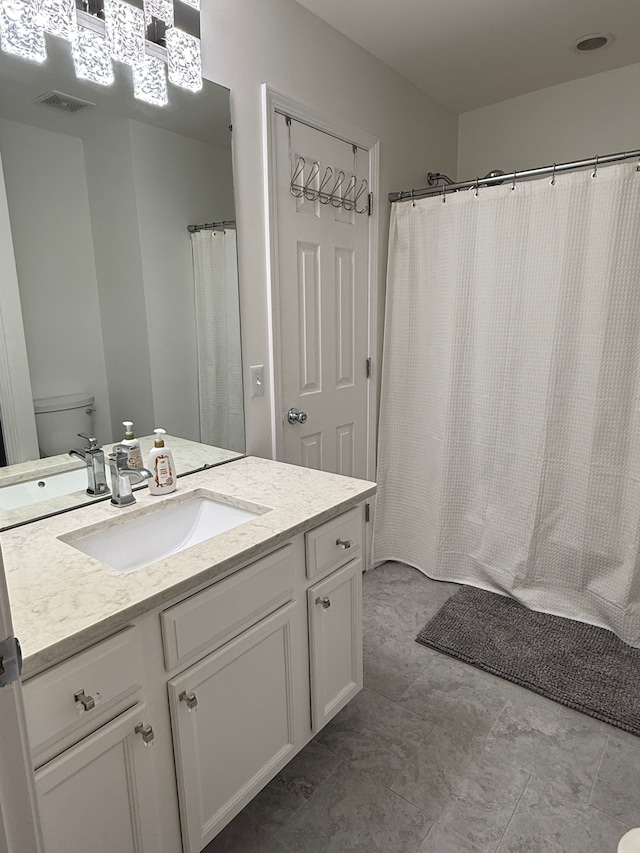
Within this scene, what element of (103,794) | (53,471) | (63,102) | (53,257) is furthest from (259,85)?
(103,794)

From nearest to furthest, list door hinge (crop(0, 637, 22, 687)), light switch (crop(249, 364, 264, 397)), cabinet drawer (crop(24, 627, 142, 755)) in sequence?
door hinge (crop(0, 637, 22, 687)) → cabinet drawer (crop(24, 627, 142, 755)) → light switch (crop(249, 364, 264, 397))

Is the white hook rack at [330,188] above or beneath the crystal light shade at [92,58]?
beneath

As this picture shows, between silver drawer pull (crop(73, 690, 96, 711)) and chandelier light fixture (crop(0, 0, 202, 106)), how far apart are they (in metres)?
1.43

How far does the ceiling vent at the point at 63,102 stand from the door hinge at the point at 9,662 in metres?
1.32

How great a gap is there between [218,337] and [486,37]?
168 cm

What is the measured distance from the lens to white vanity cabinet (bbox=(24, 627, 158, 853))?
912mm

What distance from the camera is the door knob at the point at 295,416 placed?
2193 millimetres

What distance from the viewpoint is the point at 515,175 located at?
7.26ft

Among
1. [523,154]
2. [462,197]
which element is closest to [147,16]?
[462,197]

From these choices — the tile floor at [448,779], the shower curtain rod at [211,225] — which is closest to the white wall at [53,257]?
the shower curtain rod at [211,225]

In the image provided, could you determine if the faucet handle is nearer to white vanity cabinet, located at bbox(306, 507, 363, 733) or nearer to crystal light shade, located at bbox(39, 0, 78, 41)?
white vanity cabinet, located at bbox(306, 507, 363, 733)

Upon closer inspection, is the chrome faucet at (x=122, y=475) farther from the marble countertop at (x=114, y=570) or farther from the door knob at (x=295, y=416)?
the door knob at (x=295, y=416)

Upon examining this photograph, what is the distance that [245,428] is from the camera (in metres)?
2.01

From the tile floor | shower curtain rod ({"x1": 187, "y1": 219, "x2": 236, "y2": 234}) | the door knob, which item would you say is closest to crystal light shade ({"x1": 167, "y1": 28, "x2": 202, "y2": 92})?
shower curtain rod ({"x1": 187, "y1": 219, "x2": 236, "y2": 234})
